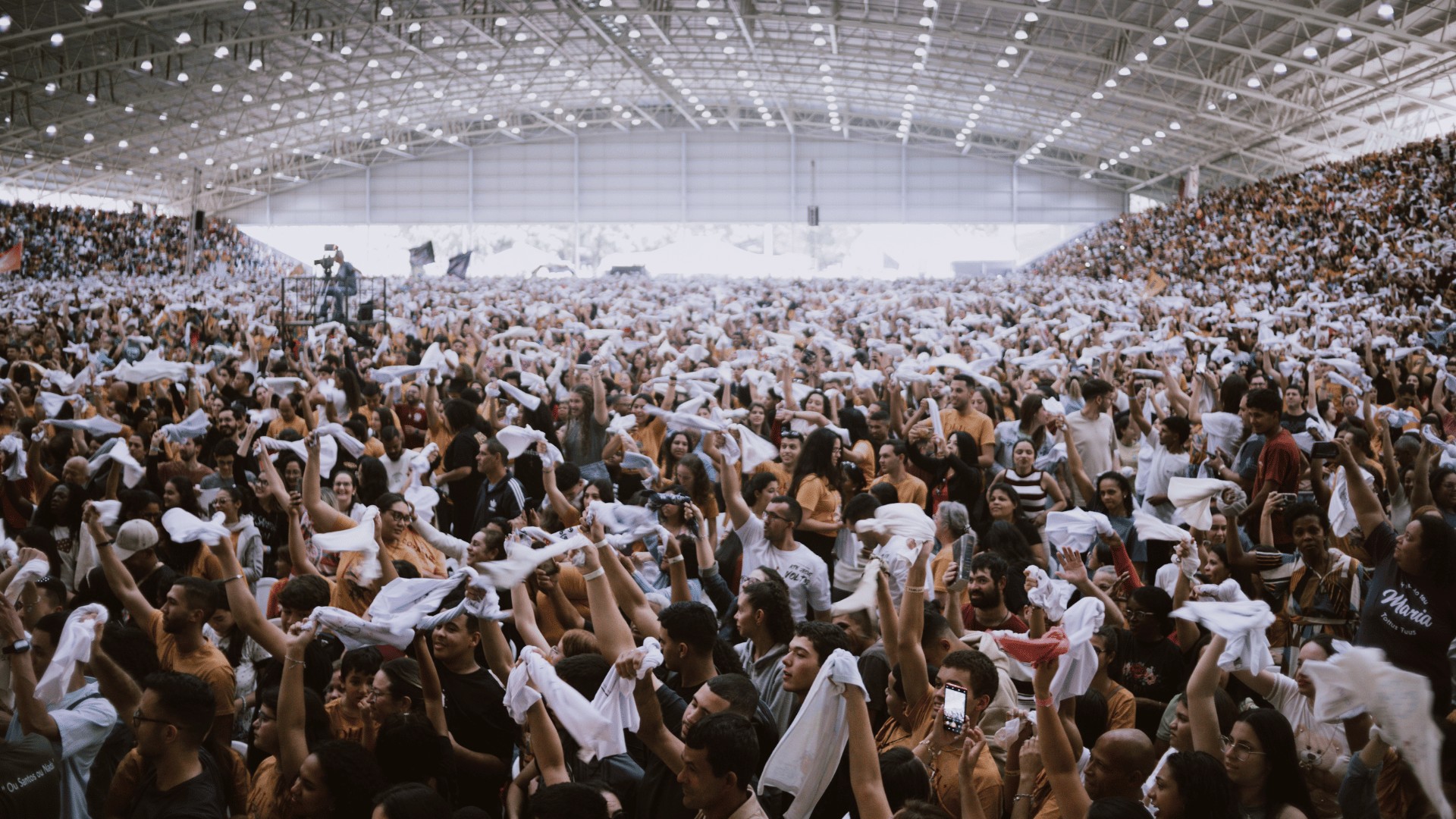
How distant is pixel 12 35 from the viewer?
911 inches

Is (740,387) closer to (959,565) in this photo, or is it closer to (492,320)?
(959,565)

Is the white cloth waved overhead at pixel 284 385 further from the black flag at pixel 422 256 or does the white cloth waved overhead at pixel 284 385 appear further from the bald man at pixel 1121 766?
the black flag at pixel 422 256

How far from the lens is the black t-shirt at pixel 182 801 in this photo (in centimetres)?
339

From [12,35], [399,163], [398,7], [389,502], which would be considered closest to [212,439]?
[389,502]

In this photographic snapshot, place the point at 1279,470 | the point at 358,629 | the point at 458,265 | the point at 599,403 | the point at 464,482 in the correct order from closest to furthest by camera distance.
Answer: the point at 358,629 < the point at 1279,470 < the point at 464,482 < the point at 599,403 < the point at 458,265

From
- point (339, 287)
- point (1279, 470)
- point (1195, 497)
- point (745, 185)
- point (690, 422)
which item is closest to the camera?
point (1195, 497)

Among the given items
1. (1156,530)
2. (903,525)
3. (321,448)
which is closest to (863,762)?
(903,525)

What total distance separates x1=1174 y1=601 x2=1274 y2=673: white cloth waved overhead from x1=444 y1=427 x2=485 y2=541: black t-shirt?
501cm

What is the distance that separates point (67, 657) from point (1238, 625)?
3.56 m

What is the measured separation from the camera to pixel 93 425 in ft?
26.4

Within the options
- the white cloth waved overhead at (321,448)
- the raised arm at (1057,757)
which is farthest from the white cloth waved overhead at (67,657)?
the raised arm at (1057,757)

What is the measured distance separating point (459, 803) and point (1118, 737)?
2.12 metres

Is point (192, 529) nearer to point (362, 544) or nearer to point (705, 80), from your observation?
point (362, 544)

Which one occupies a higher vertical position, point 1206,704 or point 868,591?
point 868,591
